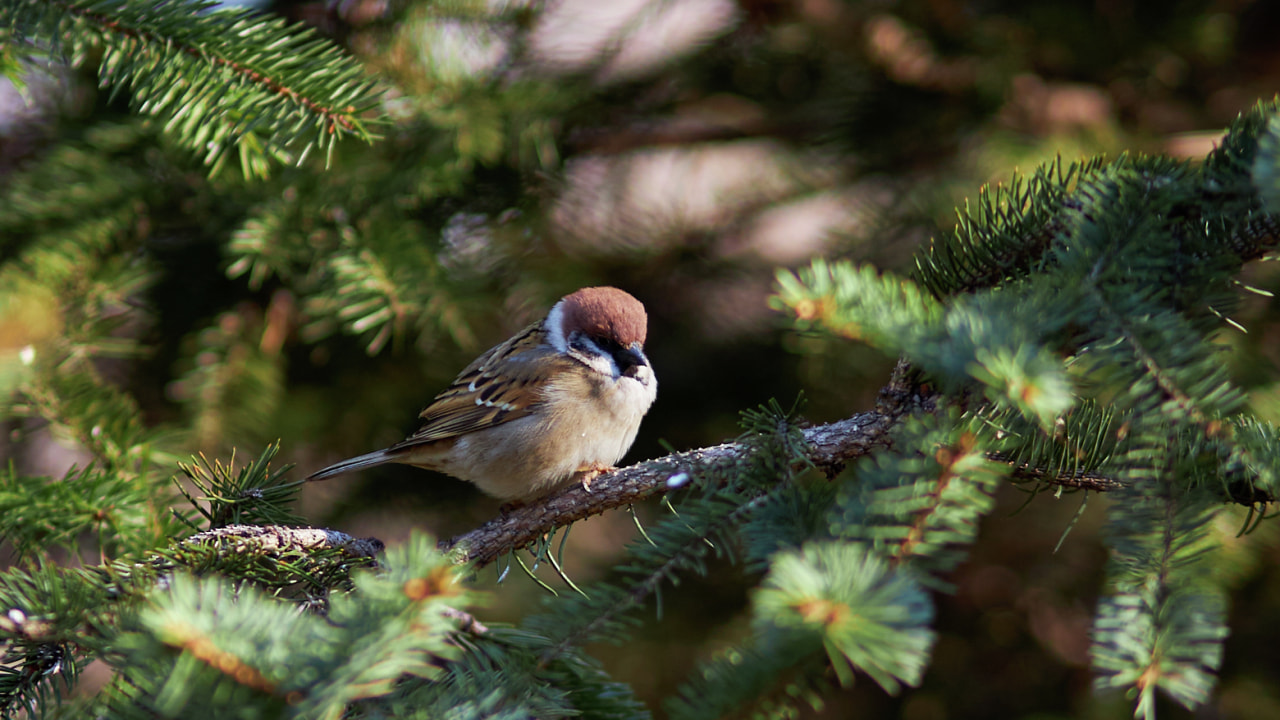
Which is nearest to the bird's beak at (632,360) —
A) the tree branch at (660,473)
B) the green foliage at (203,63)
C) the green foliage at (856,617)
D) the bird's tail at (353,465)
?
the tree branch at (660,473)

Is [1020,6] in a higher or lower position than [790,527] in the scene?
higher

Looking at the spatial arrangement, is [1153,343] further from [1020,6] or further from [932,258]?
[1020,6]

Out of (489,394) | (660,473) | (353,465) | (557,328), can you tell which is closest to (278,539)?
(660,473)

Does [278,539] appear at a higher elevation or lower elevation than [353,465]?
higher

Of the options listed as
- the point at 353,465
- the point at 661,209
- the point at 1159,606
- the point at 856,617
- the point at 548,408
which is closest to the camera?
the point at 856,617

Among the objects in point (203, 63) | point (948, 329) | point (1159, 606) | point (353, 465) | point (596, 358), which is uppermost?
point (203, 63)

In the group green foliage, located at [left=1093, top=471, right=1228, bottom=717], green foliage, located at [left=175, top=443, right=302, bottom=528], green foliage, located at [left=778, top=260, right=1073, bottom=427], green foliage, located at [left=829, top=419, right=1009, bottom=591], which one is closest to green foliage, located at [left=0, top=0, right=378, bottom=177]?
green foliage, located at [left=175, top=443, right=302, bottom=528]

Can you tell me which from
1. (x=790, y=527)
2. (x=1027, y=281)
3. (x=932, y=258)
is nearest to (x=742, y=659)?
(x=790, y=527)

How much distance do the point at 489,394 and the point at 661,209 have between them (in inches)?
31.8

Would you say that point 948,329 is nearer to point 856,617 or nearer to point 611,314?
point 856,617

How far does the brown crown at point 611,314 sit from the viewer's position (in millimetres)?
2412

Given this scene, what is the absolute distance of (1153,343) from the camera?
110 centimetres

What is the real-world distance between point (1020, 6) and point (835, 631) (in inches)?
94.4

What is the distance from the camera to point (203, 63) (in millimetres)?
1741
